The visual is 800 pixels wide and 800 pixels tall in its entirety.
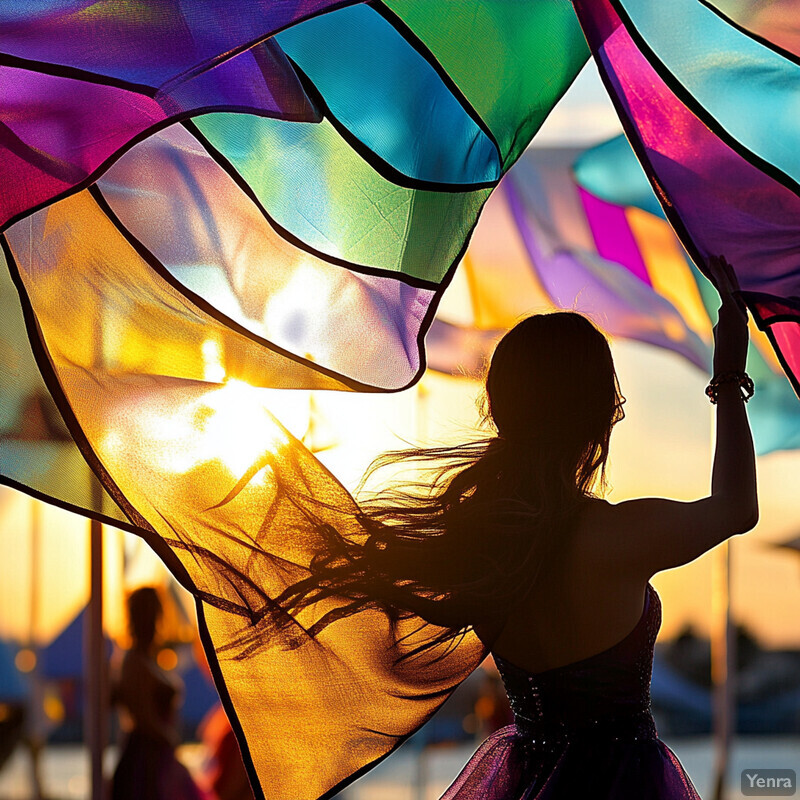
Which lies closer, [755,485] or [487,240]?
[755,485]

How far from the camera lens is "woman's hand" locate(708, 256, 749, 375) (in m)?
1.33

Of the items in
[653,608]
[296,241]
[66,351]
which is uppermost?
[296,241]

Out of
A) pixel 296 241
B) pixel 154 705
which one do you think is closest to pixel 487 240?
pixel 296 241

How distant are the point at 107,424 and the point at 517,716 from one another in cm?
69

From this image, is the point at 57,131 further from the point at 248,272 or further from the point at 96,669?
the point at 96,669

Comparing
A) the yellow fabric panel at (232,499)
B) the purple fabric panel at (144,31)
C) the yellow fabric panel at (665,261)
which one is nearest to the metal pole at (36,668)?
the yellow fabric panel at (665,261)

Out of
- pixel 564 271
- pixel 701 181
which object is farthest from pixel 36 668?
pixel 701 181

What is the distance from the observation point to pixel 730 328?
1.34 m

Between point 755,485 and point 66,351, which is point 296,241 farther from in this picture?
point 755,485

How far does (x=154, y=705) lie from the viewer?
348cm

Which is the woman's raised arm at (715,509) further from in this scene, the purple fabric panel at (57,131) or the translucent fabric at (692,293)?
the purple fabric panel at (57,131)

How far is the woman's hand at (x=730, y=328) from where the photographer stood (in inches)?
52.3

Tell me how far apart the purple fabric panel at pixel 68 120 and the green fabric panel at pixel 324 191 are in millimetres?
181

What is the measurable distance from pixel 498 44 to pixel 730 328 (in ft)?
1.68
